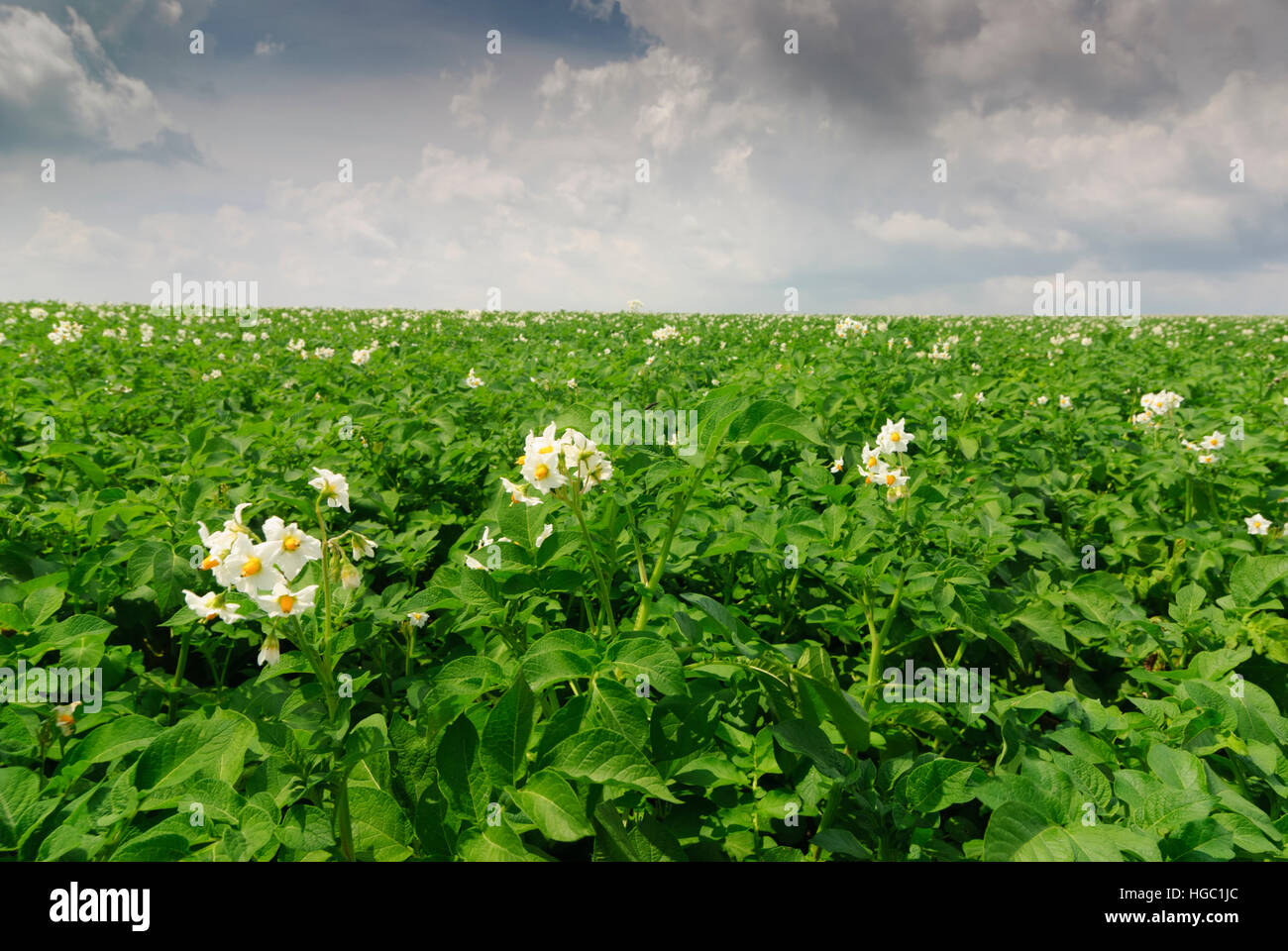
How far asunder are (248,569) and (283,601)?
→ 0.35 ft

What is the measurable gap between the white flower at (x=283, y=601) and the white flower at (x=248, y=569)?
2 centimetres

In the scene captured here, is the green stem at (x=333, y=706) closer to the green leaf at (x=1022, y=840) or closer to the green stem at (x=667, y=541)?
the green stem at (x=667, y=541)

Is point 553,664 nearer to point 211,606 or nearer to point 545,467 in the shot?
point 545,467

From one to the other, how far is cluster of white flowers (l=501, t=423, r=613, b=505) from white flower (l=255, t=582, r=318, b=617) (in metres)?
0.54

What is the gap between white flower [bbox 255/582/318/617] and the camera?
4.41 feet

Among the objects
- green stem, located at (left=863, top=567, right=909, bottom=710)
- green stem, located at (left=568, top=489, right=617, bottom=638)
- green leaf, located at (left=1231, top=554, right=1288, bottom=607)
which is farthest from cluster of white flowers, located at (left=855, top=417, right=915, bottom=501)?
green stem, located at (left=568, top=489, right=617, bottom=638)

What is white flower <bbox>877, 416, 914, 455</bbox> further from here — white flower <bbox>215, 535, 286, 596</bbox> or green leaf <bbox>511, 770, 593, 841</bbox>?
white flower <bbox>215, 535, 286, 596</bbox>

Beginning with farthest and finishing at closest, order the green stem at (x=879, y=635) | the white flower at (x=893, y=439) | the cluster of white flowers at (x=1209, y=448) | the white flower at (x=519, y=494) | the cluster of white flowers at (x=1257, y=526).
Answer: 1. the cluster of white flowers at (x=1209, y=448)
2. the cluster of white flowers at (x=1257, y=526)
3. the white flower at (x=893, y=439)
4. the green stem at (x=879, y=635)
5. the white flower at (x=519, y=494)

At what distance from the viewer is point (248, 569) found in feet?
4.51

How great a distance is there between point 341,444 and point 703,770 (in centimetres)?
311

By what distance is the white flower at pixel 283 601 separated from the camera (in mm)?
1345

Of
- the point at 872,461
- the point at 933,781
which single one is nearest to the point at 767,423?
the point at 933,781

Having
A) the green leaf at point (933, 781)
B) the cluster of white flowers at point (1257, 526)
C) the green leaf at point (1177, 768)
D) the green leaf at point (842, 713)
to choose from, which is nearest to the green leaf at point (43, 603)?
the green leaf at point (842, 713)

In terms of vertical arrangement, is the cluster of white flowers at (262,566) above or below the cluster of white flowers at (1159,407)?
below
